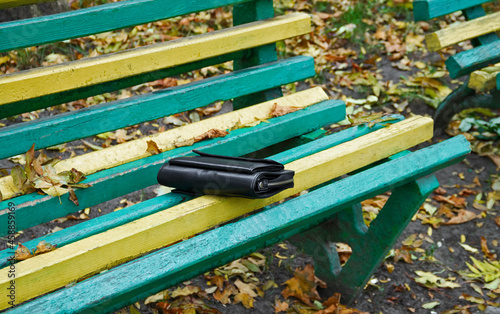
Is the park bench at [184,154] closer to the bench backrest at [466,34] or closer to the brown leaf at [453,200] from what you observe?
the bench backrest at [466,34]

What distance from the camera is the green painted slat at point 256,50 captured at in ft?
8.60

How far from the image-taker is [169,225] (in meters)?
1.67

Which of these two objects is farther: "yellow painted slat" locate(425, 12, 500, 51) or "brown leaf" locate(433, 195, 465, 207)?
"brown leaf" locate(433, 195, 465, 207)

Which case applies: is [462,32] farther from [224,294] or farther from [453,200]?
[224,294]

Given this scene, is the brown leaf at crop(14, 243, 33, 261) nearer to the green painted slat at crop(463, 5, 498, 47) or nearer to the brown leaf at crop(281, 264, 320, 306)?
the brown leaf at crop(281, 264, 320, 306)

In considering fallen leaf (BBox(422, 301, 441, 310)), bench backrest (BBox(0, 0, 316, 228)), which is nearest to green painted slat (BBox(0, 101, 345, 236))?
bench backrest (BBox(0, 0, 316, 228))

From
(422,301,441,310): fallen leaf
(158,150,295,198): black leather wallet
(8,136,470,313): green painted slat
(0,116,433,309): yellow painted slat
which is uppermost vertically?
(158,150,295,198): black leather wallet

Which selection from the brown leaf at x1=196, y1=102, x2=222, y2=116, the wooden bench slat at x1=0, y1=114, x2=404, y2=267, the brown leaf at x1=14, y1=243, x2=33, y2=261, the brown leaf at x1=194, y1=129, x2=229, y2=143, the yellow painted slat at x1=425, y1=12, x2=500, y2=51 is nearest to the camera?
the brown leaf at x1=14, y1=243, x2=33, y2=261

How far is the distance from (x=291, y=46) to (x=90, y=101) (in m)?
1.69

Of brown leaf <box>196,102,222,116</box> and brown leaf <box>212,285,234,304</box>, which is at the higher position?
brown leaf <box>196,102,222,116</box>

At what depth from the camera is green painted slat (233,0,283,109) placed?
2621 mm

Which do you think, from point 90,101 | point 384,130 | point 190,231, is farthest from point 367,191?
point 90,101

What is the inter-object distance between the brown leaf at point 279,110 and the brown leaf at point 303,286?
→ 30.7 inches

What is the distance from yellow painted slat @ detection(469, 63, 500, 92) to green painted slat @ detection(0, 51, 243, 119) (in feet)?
4.85
